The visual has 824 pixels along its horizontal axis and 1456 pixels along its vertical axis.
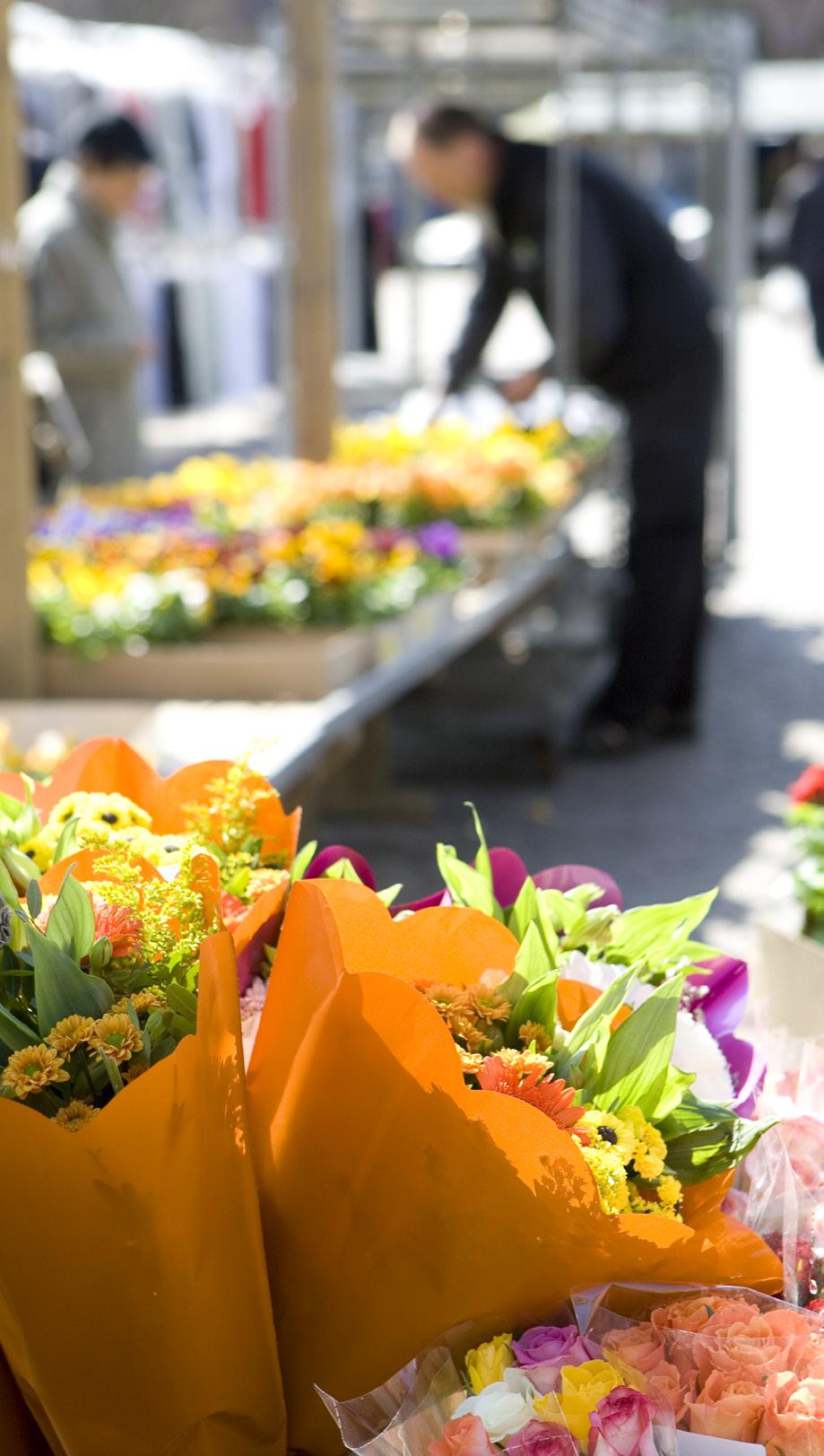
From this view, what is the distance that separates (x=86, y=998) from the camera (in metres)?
1.06

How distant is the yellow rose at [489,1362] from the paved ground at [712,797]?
1.11 m

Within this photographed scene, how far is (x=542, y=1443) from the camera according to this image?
36.1 inches

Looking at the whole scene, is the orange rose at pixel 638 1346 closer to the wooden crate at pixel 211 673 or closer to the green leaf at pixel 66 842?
the green leaf at pixel 66 842

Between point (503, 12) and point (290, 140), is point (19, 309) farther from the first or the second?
point (503, 12)

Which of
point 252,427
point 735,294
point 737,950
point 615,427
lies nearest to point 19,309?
point 737,950

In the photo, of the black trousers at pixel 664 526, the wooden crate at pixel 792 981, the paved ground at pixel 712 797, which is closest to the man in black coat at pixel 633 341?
the black trousers at pixel 664 526

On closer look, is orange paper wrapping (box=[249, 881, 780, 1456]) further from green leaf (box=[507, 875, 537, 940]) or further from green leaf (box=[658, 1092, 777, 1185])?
green leaf (box=[507, 875, 537, 940])

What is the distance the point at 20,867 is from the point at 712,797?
4.36 metres

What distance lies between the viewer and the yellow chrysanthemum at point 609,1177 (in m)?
1.00

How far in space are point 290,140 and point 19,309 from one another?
2.55m

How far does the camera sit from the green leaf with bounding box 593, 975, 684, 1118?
42.8 inches

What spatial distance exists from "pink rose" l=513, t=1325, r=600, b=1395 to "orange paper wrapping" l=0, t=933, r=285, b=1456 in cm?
14

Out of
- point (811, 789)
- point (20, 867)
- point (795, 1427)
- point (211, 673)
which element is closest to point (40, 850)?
point (20, 867)

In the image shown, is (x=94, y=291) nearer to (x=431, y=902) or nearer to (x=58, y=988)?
(x=431, y=902)
